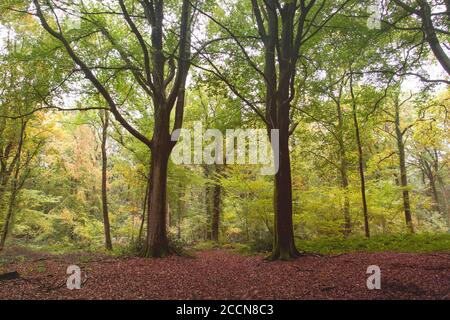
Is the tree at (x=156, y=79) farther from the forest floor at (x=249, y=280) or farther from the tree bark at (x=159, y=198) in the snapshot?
the forest floor at (x=249, y=280)

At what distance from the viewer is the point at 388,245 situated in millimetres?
10805

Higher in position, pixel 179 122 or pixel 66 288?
pixel 179 122

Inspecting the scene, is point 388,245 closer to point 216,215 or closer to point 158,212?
point 158,212

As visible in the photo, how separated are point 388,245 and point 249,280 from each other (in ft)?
23.1

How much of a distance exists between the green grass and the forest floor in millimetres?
1729

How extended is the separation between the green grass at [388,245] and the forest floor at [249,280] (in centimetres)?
173

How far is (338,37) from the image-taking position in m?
10.5

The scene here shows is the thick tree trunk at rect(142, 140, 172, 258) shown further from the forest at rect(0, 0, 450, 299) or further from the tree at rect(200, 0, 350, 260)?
the tree at rect(200, 0, 350, 260)

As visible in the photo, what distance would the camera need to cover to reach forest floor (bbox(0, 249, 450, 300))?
5297 millimetres

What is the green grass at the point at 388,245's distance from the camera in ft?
32.1

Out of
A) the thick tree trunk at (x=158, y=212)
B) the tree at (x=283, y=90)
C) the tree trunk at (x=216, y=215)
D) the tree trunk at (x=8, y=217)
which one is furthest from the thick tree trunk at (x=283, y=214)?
the tree trunk at (x=8, y=217)

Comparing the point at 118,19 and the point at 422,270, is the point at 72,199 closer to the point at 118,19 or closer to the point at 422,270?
the point at 118,19

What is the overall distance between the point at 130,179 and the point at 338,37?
46.4ft
